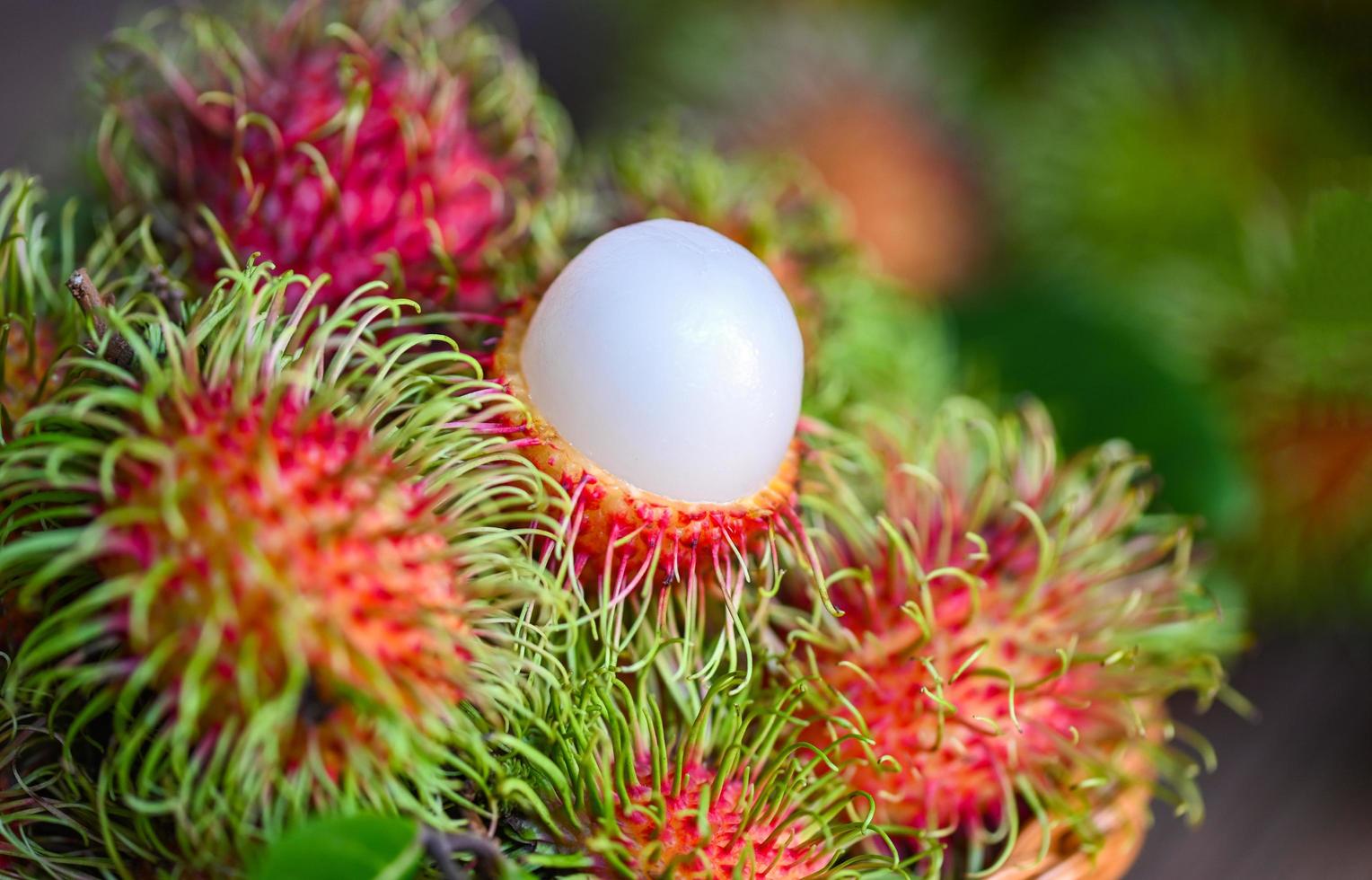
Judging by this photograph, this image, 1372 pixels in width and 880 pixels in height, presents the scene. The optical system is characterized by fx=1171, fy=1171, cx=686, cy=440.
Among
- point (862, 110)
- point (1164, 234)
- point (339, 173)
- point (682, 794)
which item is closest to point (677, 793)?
point (682, 794)

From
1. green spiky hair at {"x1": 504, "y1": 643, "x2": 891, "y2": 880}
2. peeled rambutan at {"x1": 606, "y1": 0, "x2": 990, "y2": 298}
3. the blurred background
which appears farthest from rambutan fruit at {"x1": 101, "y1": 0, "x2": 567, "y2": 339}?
peeled rambutan at {"x1": 606, "y1": 0, "x2": 990, "y2": 298}

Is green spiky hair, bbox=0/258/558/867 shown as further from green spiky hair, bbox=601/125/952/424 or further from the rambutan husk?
green spiky hair, bbox=601/125/952/424

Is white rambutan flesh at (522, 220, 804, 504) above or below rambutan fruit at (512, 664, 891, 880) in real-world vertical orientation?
above

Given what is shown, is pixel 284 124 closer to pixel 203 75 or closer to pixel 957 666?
pixel 203 75

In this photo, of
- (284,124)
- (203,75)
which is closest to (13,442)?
(284,124)

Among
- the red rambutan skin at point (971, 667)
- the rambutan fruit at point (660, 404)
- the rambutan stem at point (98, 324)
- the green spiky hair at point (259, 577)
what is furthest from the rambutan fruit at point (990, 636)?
the rambutan stem at point (98, 324)

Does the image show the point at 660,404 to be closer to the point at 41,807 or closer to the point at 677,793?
the point at 677,793
